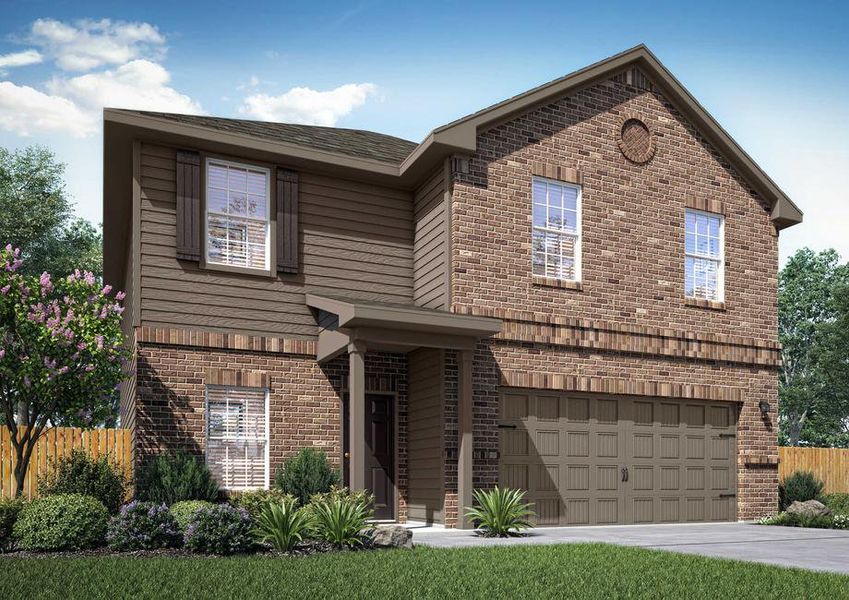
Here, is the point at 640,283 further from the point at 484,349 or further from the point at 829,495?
the point at 829,495

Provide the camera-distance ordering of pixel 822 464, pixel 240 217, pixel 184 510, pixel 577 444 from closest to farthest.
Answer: pixel 184 510, pixel 240 217, pixel 577 444, pixel 822 464

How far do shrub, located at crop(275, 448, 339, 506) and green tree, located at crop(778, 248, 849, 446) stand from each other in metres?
34.6

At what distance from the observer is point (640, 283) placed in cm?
1947

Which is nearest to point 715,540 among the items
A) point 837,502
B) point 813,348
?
point 837,502

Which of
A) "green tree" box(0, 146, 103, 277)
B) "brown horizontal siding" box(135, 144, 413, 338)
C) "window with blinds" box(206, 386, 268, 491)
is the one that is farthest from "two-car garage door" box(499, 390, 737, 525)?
"green tree" box(0, 146, 103, 277)

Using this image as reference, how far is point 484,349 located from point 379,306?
2.68 metres

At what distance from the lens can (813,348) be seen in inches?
1821

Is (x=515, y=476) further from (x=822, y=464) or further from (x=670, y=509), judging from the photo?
(x=822, y=464)


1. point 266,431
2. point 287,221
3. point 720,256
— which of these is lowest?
point 266,431

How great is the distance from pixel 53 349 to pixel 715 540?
1062 cm

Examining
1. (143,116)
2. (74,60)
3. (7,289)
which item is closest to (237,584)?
(7,289)

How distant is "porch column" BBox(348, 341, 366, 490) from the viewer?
49.9 ft

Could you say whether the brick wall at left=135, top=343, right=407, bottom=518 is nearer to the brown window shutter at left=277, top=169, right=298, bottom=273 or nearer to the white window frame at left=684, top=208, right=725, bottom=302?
the brown window shutter at left=277, top=169, right=298, bottom=273

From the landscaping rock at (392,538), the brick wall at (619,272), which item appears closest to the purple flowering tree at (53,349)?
the landscaping rock at (392,538)
